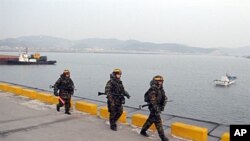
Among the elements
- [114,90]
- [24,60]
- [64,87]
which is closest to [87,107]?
[64,87]

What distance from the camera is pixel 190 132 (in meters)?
8.45

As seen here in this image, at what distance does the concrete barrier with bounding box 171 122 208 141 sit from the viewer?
27.0 feet

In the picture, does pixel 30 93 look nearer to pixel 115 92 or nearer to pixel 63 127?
pixel 63 127

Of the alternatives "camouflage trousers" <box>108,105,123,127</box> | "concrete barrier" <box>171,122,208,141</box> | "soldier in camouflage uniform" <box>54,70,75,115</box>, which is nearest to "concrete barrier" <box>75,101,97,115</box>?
"soldier in camouflage uniform" <box>54,70,75,115</box>

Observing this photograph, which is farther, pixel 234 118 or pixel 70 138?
pixel 234 118

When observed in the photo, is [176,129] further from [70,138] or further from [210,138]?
[70,138]

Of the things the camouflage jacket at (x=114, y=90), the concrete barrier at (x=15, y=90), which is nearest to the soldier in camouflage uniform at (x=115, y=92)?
the camouflage jacket at (x=114, y=90)

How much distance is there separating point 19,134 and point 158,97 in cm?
428

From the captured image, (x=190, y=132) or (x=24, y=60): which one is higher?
(x=24, y=60)

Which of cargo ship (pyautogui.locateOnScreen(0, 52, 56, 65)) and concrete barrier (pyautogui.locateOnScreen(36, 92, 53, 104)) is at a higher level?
cargo ship (pyautogui.locateOnScreen(0, 52, 56, 65))

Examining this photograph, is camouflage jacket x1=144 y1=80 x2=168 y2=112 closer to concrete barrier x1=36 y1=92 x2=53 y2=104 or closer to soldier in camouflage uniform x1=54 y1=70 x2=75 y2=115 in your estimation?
soldier in camouflage uniform x1=54 y1=70 x2=75 y2=115

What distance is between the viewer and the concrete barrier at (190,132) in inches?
324

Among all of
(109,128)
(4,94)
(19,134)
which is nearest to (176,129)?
(109,128)

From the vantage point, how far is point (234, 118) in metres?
30.0
